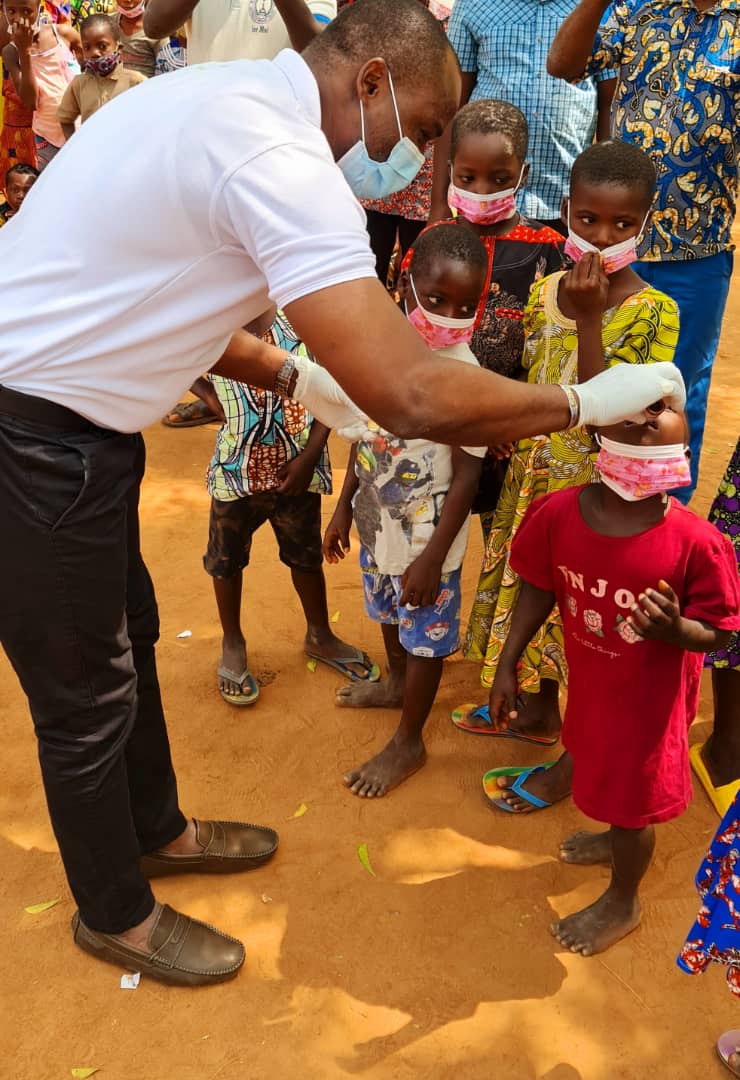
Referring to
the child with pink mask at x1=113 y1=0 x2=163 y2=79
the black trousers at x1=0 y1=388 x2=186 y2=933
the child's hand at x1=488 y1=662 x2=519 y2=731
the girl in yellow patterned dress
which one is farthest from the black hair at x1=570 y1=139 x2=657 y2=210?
the child with pink mask at x1=113 y1=0 x2=163 y2=79

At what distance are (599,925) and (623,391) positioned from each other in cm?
150

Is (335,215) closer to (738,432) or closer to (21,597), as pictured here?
(21,597)

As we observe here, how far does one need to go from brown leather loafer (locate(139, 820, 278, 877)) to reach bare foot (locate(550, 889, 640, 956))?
0.89 metres

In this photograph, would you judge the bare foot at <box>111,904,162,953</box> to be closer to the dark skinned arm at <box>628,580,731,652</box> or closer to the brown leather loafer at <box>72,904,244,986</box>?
the brown leather loafer at <box>72,904,244,986</box>

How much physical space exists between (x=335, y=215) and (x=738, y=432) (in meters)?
5.01

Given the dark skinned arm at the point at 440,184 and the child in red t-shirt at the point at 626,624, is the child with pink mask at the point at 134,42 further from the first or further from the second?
the child in red t-shirt at the point at 626,624

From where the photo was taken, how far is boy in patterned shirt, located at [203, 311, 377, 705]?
3193 mm

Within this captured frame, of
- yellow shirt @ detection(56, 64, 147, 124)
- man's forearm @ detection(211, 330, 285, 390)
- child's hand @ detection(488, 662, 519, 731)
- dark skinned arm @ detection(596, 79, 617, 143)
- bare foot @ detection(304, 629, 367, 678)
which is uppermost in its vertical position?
dark skinned arm @ detection(596, 79, 617, 143)

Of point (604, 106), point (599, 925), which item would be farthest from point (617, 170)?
point (599, 925)

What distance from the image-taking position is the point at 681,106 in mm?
3480

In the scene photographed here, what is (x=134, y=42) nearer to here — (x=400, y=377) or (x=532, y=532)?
(x=532, y=532)

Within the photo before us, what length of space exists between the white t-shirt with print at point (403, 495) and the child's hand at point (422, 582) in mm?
63

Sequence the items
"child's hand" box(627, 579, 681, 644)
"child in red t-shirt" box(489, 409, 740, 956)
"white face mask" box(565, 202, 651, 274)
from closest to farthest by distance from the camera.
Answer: "child's hand" box(627, 579, 681, 644) < "child in red t-shirt" box(489, 409, 740, 956) < "white face mask" box(565, 202, 651, 274)

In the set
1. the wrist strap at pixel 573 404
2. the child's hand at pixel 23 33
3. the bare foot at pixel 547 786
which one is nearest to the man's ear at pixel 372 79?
the wrist strap at pixel 573 404
